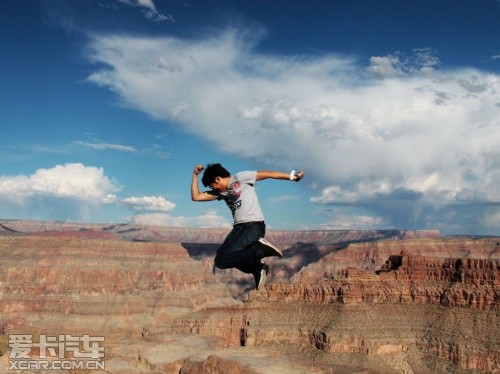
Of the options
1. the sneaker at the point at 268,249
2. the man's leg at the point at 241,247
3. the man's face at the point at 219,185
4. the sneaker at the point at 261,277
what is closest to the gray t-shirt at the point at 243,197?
the man's face at the point at 219,185

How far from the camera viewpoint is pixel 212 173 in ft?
52.1

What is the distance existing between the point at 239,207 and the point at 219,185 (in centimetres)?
90

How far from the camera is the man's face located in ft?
52.3

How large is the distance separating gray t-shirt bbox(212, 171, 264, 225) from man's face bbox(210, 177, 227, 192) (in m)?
0.13

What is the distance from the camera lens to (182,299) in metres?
194

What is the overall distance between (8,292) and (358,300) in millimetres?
114548

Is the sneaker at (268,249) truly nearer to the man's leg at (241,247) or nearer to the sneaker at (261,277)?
the man's leg at (241,247)

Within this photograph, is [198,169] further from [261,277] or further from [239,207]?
[261,277]

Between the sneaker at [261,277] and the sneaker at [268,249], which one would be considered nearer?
the sneaker at [268,249]

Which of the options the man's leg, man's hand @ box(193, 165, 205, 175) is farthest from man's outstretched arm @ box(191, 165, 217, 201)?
the man's leg

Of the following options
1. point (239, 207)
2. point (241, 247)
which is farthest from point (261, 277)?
point (239, 207)

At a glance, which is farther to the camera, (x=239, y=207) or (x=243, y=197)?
(x=239, y=207)

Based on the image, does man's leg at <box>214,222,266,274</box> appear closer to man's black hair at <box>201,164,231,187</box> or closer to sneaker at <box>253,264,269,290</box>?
sneaker at <box>253,264,269,290</box>

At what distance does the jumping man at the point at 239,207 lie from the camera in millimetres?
15945
